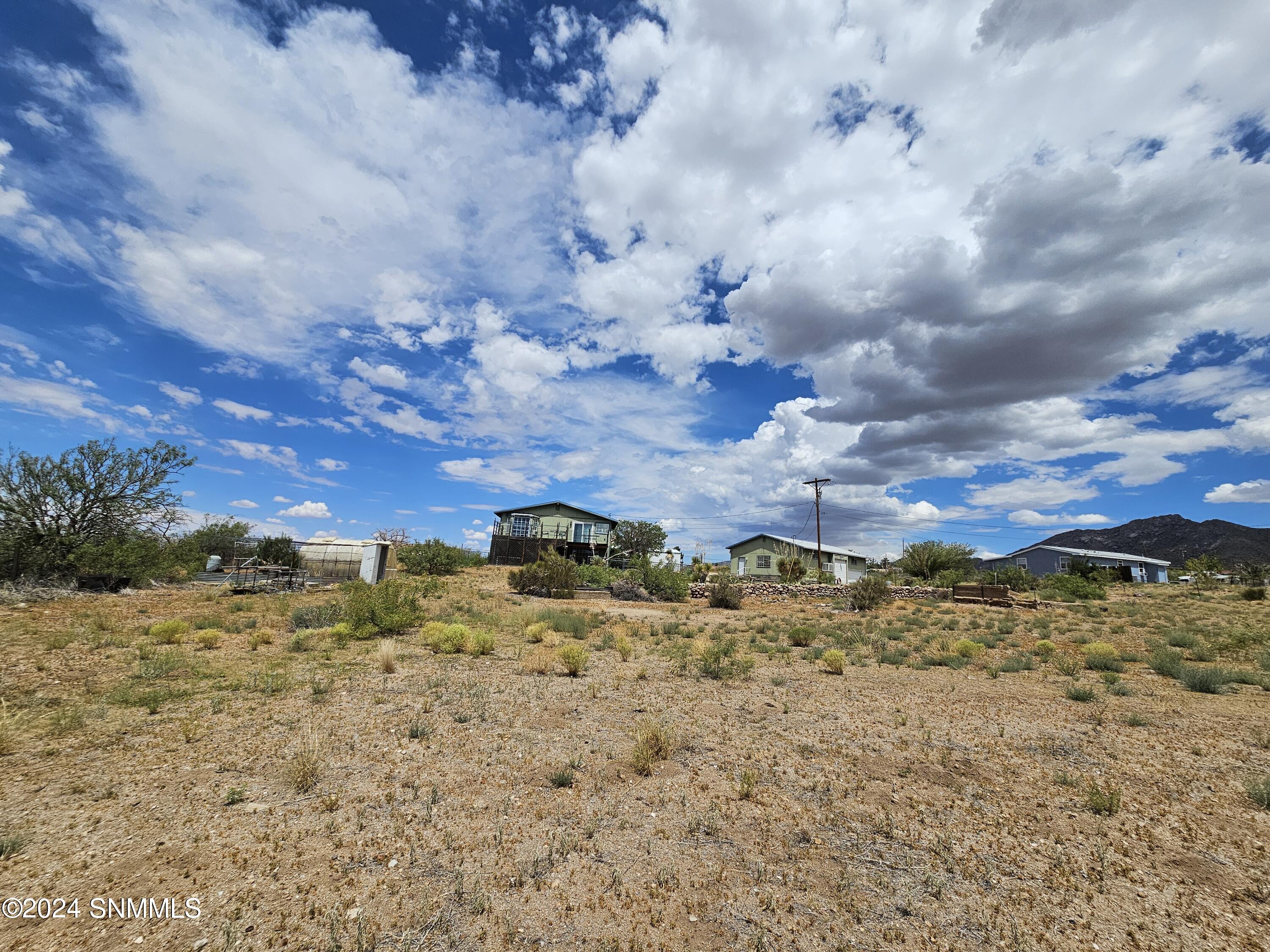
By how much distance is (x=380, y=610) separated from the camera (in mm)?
15914

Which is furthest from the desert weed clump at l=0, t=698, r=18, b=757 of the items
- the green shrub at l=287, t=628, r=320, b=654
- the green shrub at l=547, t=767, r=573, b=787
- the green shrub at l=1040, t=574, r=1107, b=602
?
the green shrub at l=1040, t=574, r=1107, b=602

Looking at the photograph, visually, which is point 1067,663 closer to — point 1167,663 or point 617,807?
Result: point 1167,663

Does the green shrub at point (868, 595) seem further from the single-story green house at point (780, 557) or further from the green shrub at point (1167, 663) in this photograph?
the single-story green house at point (780, 557)

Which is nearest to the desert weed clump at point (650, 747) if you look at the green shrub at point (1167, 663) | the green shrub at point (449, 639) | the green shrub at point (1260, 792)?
the green shrub at point (1260, 792)

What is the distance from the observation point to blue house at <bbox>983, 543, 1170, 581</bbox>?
6038 cm

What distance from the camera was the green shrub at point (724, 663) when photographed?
479 inches

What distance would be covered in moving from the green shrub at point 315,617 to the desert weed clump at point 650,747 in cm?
1317

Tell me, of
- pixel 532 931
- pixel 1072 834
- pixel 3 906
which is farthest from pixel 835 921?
pixel 3 906

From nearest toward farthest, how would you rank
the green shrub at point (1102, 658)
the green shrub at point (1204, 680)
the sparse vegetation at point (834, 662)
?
the green shrub at point (1204, 680) → the sparse vegetation at point (834, 662) → the green shrub at point (1102, 658)

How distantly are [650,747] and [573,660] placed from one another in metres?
5.11

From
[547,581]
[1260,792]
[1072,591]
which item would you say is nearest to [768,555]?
[1072,591]

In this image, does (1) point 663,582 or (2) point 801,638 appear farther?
(1) point 663,582

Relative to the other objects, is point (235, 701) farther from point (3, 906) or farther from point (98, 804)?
point (3, 906)

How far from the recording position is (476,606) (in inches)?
925
